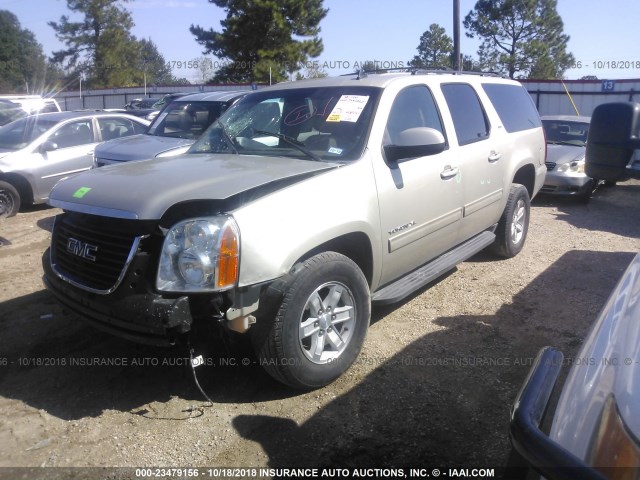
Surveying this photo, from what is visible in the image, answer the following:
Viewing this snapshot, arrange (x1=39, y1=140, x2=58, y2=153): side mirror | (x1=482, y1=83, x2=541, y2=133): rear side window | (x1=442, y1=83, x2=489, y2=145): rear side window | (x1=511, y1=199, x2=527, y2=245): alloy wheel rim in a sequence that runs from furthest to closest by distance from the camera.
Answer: (x1=39, y1=140, x2=58, y2=153): side mirror → (x1=511, y1=199, x2=527, y2=245): alloy wheel rim → (x1=482, y1=83, x2=541, y2=133): rear side window → (x1=442, y1=83, x2=489, y2=145): rear side window

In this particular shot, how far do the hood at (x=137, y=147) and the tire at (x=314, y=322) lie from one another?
15.0 feet

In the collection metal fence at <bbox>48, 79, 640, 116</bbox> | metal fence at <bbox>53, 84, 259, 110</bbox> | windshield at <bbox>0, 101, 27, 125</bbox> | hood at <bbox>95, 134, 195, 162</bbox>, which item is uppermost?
metal fence at <bbox>53, 84, 259, 110</bbox>

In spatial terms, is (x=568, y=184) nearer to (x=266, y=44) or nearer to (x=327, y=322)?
(x=327, y=322)

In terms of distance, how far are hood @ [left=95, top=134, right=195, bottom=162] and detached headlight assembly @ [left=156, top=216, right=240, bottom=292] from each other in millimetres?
4581

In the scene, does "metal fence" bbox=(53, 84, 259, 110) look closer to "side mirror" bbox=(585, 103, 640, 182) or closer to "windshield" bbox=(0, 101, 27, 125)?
"windshield" bbox=(0, 101, 27, 125)

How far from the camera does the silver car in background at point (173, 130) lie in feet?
24.5

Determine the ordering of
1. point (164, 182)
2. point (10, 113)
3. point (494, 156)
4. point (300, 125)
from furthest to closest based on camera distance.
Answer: point (10, 113) → point (494, 156) → point (300, 125) → point (164, 182)

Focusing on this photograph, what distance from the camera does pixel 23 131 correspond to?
9.00 meters

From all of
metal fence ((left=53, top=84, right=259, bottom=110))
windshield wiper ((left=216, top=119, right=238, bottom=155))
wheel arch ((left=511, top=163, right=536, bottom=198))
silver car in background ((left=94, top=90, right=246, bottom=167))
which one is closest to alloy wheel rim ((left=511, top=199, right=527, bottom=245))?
wheel arch ((left=511, top=163, right=536, bottom=198))

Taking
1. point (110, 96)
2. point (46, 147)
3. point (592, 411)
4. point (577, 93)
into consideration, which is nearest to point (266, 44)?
point (110, 96)

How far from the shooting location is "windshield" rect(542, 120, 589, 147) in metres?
10.9

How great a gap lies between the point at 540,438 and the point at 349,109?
10.3 ft

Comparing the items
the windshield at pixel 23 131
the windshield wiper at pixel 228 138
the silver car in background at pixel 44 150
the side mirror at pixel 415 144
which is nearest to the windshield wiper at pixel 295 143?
the windshield wiper at pixel 228 138

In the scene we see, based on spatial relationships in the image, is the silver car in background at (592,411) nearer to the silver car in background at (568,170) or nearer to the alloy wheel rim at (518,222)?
the alloy wheel rim at (518,222)
